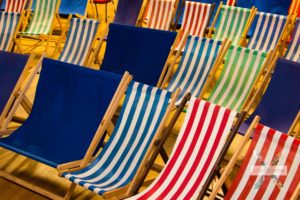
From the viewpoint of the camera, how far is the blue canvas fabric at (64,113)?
3.12 m

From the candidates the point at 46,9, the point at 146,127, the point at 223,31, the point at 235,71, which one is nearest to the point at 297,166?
the point at 146,127

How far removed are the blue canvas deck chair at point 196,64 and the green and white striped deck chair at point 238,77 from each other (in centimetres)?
13

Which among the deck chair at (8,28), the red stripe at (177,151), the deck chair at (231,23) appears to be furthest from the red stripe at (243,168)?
the deck chair at (8,28)

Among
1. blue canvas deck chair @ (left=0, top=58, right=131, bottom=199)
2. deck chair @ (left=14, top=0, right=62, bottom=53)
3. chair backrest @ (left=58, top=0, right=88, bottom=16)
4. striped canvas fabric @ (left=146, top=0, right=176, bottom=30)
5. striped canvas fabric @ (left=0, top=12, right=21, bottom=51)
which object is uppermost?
striped canvas fabric @ (left=146, top=0, right=176, bottom=30)

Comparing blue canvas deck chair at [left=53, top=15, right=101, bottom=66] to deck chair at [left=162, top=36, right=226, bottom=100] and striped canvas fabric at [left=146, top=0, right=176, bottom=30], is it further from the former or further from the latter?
striped canvas fabric at [left=146, top=0, right=176, bottom=30]

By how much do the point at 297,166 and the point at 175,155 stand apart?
2.43 ft

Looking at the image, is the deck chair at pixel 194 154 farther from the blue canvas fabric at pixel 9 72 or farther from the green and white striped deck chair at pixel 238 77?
the blue canvas fabric at pixel 9 72

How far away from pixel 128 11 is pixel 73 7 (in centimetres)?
137

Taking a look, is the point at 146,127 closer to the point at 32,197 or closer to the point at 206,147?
the point at 206,147

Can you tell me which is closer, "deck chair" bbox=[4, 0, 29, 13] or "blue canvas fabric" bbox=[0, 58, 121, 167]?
"blue canvas fabric" bbox=[0, 58, 121, 167]

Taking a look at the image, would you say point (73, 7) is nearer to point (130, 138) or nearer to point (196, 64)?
point (196, 64)

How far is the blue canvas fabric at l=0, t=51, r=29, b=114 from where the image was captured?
3594 millimetres

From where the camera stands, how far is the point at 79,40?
16.1ft

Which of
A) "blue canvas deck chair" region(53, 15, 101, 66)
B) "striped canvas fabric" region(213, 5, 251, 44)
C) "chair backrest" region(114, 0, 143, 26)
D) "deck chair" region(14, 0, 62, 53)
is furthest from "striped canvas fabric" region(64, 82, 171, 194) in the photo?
"deck chair" region(14, 0, 62, 53)
